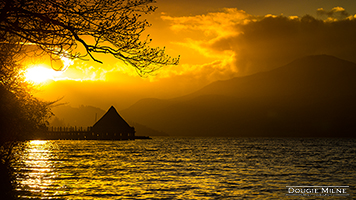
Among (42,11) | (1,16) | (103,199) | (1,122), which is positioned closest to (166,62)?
(42,11)

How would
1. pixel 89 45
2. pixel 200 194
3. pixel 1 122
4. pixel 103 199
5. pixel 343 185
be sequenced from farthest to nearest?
pixel 343 185 → pixel 1 122 → pixel 200 194 → pixel 103 199 → pixel 89 45

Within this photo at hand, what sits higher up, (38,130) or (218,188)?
(38,130)

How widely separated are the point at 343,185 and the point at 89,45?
20063 mm

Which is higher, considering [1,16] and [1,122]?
[1,16]

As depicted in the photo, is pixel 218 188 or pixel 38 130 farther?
pixel 38 130

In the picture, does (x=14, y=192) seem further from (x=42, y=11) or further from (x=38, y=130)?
(x=42, y=11)

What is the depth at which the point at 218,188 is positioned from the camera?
21.3m

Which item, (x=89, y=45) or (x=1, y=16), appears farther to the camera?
(x=89, y=45)

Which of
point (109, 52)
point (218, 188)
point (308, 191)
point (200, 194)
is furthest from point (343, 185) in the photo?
point (109, 52)

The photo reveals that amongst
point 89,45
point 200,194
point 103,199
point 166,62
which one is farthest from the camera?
point 200,194

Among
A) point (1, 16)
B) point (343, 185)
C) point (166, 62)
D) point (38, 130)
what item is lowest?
point (343, 185)

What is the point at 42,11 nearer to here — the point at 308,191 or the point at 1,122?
the point at 1,122

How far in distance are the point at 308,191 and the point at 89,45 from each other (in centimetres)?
1550

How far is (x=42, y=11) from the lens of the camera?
11.4m
